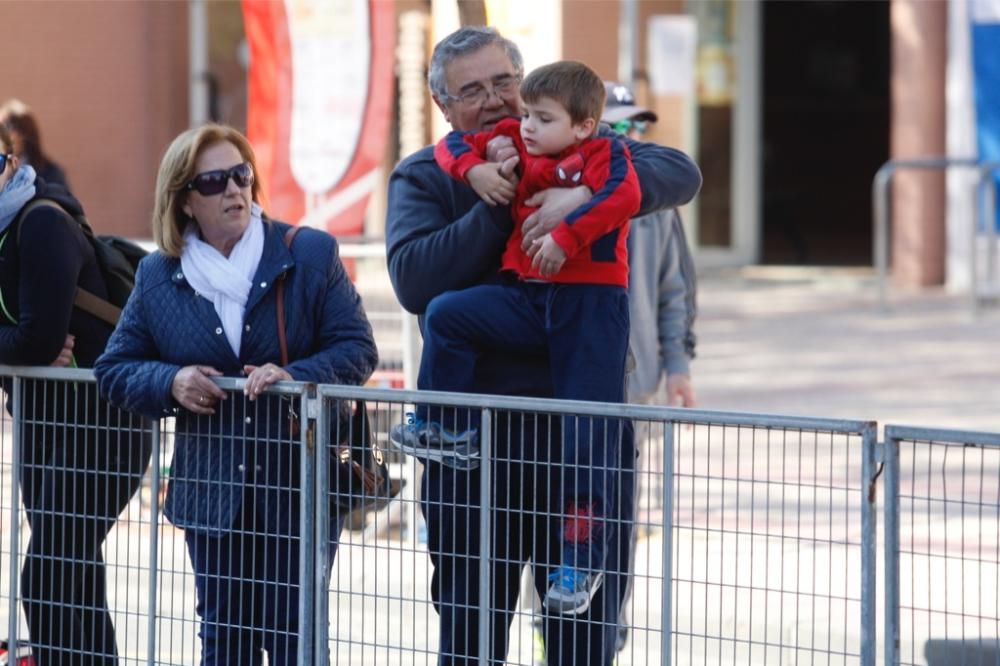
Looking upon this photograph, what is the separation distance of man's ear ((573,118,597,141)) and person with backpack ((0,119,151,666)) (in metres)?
1.44

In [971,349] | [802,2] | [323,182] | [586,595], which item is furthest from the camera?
[802,2]

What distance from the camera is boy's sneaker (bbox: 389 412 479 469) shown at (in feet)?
13.6

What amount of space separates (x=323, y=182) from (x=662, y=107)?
10.4 meters

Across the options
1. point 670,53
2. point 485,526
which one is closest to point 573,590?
point 485,526

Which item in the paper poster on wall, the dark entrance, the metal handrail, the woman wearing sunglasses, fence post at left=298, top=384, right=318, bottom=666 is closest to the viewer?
fence post at left=298, top=384, right=318, bottom=666

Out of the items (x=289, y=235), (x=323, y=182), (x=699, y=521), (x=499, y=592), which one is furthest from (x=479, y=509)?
(x=323, y=182)

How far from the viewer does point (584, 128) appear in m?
4.11

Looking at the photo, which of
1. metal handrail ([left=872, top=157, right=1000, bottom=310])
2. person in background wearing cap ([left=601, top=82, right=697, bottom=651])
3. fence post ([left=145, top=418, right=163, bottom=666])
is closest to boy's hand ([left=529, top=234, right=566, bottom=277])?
fence post ([left=145, top=418, right=163, bottom=666])

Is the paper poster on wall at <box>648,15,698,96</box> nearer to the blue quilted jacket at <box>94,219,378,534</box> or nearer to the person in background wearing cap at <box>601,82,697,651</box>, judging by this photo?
the person in background wearing cap at <box>601,82,697,651</box>

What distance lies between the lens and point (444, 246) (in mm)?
4219

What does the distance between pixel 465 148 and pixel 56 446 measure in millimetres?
1448

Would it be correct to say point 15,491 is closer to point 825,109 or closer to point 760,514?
point 760,514

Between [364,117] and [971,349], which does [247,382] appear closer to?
[364,117]

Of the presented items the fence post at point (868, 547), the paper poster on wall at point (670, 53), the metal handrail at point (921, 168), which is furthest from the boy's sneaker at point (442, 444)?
the paper poster on wall at point (670, 53)
